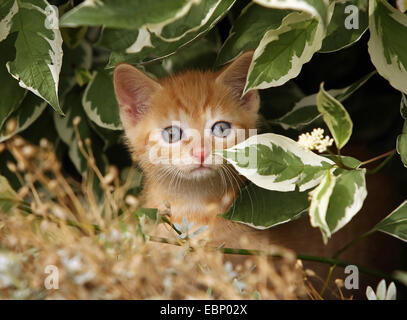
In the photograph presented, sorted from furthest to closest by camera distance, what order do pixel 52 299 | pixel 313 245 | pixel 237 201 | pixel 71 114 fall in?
pixel 71 114 → pixel 313 245 → pixel 237 201 → pixel 52 299

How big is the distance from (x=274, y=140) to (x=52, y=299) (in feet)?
1.46

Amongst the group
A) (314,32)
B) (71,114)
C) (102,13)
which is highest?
(71,114)

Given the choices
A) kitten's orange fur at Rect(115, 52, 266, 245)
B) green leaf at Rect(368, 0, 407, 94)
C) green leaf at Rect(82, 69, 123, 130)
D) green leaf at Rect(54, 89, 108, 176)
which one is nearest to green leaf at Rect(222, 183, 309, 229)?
kitten's orange fur at Rect(115, 52, 266, 245)

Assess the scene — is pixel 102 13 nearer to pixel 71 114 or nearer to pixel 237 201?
pixel 237 201

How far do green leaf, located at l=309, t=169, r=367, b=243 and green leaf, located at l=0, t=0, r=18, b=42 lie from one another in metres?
0.66

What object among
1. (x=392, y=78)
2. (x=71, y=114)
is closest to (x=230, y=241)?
(x=392, y=78)

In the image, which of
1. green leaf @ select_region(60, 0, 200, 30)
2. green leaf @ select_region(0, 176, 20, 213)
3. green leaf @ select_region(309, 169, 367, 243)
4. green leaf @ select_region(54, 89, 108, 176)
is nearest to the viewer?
green leaf @ select_region(60, 0, 200, 30)

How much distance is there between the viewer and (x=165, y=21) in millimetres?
698

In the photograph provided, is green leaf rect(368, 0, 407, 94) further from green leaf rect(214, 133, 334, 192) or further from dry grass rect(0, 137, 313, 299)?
dry grass rect(0, 137, 313, 299)

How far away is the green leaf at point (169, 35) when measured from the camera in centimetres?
84

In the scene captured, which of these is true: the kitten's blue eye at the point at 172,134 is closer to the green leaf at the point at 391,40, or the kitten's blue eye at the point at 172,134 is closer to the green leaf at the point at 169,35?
the green leaf at the point at 169,35

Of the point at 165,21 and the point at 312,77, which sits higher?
the point at 312,77

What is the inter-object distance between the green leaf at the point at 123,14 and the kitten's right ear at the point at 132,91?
349 millimetres

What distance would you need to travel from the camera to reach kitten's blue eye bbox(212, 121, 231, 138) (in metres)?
1.04
